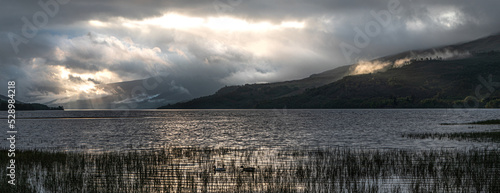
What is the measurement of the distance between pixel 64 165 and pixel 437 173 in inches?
1140

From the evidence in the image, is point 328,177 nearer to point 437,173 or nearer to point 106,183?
point 437,173

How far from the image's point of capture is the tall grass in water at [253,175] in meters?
24.0

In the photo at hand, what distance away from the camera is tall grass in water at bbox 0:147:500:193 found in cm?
2397

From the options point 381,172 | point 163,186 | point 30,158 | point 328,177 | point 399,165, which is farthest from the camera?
point 30,158

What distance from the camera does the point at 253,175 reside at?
28.4 m

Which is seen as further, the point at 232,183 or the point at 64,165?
the point at 64,165

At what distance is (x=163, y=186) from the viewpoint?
25.0 meters

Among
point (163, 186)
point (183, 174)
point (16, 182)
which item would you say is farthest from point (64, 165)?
point (163, 186)

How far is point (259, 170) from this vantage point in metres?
30.8

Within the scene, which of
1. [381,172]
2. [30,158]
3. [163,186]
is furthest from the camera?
[30,158]

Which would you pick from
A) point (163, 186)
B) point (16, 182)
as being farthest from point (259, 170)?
point (16, 182)

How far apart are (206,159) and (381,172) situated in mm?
16405

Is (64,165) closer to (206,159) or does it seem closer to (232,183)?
(206,159)

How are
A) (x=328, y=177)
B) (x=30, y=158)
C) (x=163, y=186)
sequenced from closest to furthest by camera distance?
1. (x=163, y=186)
2. (x=328, y=177)
3. (x=30, y=158)
